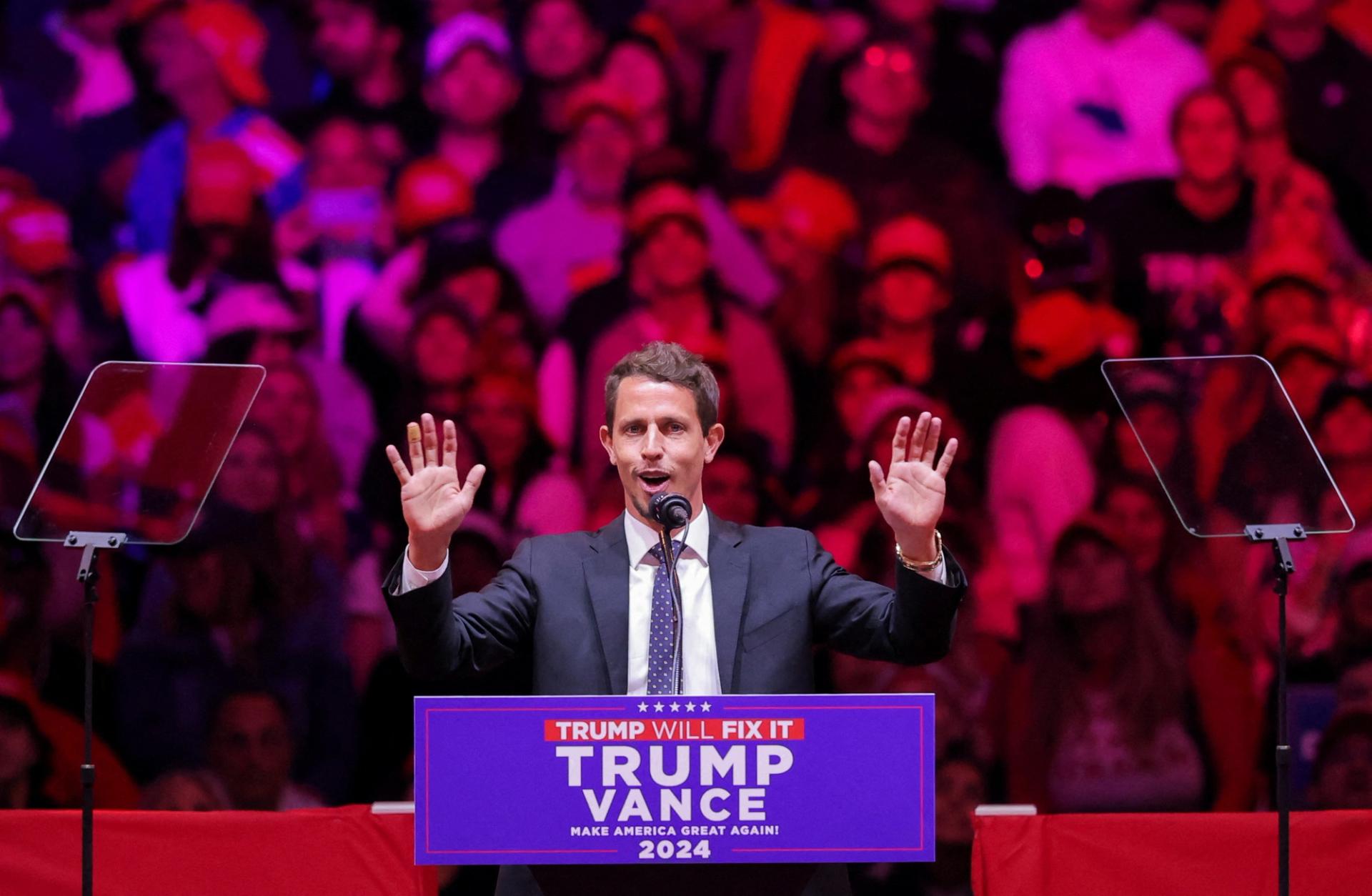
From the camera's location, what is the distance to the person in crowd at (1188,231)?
13.0 ft

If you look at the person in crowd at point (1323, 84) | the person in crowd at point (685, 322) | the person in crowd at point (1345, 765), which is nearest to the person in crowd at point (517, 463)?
the person in crowd at point (685, 322)

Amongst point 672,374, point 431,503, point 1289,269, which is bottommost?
point 431,503

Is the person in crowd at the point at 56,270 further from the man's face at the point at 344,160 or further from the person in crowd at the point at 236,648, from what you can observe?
the man's face at the point at 344,160

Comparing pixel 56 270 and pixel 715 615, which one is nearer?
pixel 715 615

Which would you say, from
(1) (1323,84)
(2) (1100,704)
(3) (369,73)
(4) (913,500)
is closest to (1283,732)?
(2) (1100,704)

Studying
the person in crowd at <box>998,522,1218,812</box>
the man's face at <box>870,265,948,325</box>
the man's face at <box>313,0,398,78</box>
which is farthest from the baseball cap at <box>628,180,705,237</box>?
the person in crowd at <box>998,522,1218,812</box>

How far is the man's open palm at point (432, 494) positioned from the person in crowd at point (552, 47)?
80.4 inches

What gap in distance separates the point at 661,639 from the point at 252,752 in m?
2.09

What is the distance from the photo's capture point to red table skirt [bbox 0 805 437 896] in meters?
3.54

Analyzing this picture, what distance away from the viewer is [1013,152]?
4016mm

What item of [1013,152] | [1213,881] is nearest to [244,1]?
[1013,152]

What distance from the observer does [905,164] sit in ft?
13.2

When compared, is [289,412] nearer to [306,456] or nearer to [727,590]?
[306,456]

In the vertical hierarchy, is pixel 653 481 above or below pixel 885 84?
below
